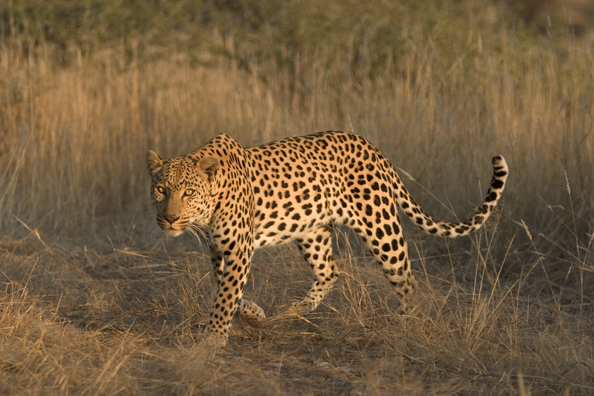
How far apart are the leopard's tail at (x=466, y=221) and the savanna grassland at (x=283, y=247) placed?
0.22 metres

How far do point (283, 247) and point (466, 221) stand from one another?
1843 millimetres

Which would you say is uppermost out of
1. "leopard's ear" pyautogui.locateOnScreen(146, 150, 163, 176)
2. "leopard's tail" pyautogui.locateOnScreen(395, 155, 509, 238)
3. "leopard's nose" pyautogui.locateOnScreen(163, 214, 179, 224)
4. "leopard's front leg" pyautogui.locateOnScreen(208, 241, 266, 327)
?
"leopard's ear" pyautogui.locateOnScreen(146, 150, 163, 176)

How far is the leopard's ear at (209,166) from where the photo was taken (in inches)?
191

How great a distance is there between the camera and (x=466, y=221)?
554 cm

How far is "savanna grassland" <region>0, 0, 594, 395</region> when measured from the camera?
14.5 ft

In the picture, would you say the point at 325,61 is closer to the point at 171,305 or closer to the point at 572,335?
the point at 171,305

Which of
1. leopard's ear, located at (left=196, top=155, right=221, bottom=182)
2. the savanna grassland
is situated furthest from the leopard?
the savanna grassland

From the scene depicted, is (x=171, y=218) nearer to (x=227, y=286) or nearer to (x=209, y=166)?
(x=209, y=166)

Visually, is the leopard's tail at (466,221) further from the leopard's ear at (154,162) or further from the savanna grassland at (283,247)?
the leopard's ear at (154,162)

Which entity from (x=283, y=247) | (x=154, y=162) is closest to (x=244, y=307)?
(x=154, y=162)

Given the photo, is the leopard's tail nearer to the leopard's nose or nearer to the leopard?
the leopard

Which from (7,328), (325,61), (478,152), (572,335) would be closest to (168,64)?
(325,61)

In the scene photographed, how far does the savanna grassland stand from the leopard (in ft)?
0.72

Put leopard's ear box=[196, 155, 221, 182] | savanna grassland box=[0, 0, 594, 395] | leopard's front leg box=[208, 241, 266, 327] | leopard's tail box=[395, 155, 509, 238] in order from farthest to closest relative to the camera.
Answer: leopard's tail box=[395, 155, 509, 238]
leopard's front leg box=[208, 241, 266, 327]
leopard's ear box=[196, 155, 221, 182]
savanna grassland box=[0, 0, 594, 395]
